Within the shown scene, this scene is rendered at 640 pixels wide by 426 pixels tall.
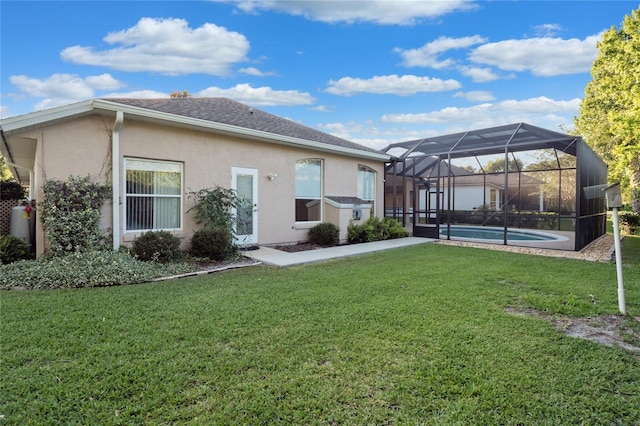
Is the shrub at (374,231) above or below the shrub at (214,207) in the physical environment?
below

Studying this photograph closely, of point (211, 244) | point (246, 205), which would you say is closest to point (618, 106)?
point (246, 205)

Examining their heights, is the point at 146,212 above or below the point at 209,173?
below

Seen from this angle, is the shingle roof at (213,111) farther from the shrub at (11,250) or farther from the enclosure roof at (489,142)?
the enclosure roof at (489,142)

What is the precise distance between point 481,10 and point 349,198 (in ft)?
26.3

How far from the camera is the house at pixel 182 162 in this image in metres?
6.59

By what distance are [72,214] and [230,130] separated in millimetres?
4009

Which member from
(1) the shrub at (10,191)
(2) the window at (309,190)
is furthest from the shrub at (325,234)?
(1) the shrub at (10,191)

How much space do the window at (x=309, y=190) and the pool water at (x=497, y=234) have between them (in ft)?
20.5

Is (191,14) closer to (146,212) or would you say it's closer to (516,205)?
(146,212)

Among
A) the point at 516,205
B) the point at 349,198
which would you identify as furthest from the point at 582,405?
the point at 516,205

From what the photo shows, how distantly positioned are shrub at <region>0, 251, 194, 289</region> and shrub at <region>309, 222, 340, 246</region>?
191 inches

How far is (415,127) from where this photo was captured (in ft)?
83.8

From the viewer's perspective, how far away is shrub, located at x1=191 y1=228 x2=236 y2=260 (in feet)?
24.8

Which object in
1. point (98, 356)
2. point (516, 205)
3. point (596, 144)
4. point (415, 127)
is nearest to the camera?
point (98, 356)
